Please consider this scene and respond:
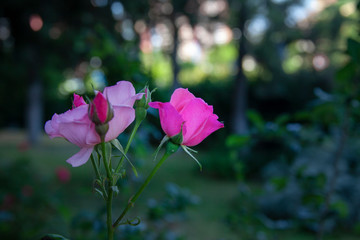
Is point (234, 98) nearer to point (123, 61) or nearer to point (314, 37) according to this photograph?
point (314, 37)

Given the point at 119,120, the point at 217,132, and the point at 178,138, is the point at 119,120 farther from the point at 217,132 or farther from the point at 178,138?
the point at 217,132

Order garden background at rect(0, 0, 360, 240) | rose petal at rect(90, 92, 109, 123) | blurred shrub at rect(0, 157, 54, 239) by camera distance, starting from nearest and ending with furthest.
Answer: rose petal at rect(90, 92, 109, 123), garden background at rect(0, 0, 360, 240), blurred shrub at rect(0, 157, 54, 239)

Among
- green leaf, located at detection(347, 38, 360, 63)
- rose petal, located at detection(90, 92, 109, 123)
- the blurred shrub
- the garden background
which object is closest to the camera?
rose petal, located at detection(90, 92, 109, 123)

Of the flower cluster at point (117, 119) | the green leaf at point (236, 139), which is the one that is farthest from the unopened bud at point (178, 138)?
the green leaf at point (236, 139)

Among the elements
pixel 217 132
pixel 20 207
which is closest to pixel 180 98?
pixel 20 207

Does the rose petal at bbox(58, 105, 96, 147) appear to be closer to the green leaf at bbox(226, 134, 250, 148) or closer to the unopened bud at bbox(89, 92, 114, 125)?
the unopened bud at bbox(89, 92, 114, 125)

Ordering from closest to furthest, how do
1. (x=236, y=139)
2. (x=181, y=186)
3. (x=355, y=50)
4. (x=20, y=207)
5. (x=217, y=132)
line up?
(x=355, y=50) → (x=236, y=139) → (x=20, y=207) → (x=181, y=186) → (x=217, y=132)

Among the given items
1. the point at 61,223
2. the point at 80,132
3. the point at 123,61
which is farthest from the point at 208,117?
the point at 61,223

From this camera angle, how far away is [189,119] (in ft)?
1.59

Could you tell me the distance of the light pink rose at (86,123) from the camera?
0.42 metres

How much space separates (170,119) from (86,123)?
12cm

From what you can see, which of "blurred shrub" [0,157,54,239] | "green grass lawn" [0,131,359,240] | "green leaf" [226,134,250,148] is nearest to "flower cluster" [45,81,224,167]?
"green leaf" [226,134,250,148]

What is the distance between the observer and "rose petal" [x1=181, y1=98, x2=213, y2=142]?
0.48 meters

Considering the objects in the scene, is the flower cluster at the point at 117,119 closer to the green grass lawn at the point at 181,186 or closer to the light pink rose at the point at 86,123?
the light pink rose at the point at 86,123
